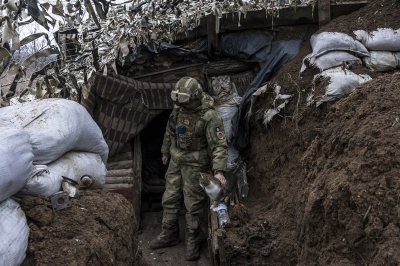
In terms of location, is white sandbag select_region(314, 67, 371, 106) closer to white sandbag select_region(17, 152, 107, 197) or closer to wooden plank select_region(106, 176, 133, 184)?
white sandbag select_region(17, 152, 107, 197)

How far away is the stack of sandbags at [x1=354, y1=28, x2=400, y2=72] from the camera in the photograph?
6.39 metres

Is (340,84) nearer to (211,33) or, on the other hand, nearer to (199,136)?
(199,136)

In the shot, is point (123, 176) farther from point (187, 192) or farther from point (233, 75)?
point (233, 75)

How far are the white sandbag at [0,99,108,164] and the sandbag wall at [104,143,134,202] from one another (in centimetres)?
346

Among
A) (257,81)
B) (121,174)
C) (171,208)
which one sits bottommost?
(171,208)

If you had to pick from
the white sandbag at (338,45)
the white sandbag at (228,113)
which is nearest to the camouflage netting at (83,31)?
the white sandbag at (338,45)

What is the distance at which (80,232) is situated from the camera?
333 centimetres

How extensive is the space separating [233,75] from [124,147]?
5.83 feet

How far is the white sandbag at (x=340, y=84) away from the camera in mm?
5652

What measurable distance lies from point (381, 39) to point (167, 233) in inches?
136

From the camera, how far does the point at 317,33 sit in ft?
22.5

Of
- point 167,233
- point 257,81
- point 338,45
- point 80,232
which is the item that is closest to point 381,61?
point 338,45

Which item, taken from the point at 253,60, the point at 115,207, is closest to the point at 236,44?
the point at 253,60

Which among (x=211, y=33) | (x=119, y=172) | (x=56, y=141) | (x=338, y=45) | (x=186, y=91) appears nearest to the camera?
(x=56, y=141)
